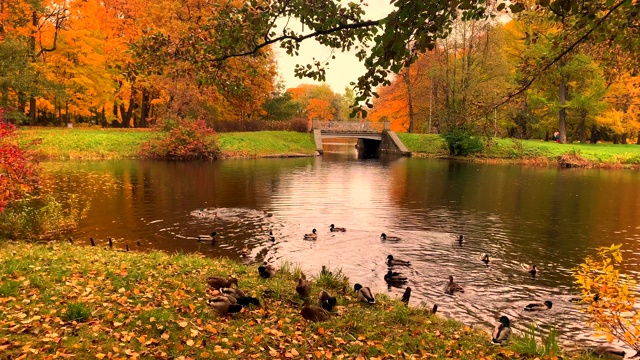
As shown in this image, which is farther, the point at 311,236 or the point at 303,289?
the point at 311,236

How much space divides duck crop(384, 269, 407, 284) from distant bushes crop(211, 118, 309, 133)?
1950 inches

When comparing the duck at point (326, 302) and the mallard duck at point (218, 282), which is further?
the mallard duck at point (218, 282)

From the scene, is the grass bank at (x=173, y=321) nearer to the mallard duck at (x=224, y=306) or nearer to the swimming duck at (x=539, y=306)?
the mallard duck at (x=224, y=306)

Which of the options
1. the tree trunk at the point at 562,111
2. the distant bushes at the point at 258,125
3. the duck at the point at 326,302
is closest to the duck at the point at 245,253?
the duck at the point at 326,302

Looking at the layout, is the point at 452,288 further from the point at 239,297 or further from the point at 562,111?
the point at 562,111

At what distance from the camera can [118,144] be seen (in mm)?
48188

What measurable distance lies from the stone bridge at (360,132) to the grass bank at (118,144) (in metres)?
5.08

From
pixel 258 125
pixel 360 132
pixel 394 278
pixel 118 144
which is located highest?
pixel 258 125

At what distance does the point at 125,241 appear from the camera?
15664 mm

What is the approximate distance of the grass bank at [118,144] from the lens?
145 ft

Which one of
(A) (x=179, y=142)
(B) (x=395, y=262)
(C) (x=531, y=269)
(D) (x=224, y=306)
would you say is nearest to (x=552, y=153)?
(A) (x=179, y=142)

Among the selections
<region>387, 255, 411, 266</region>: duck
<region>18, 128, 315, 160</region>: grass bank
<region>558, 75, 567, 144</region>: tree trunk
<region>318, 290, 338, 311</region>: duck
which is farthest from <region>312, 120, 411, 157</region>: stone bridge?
<region>318, 290, 338, 311</region>: duck

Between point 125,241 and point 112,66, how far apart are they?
154 ft

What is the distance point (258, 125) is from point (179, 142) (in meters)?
18.5
